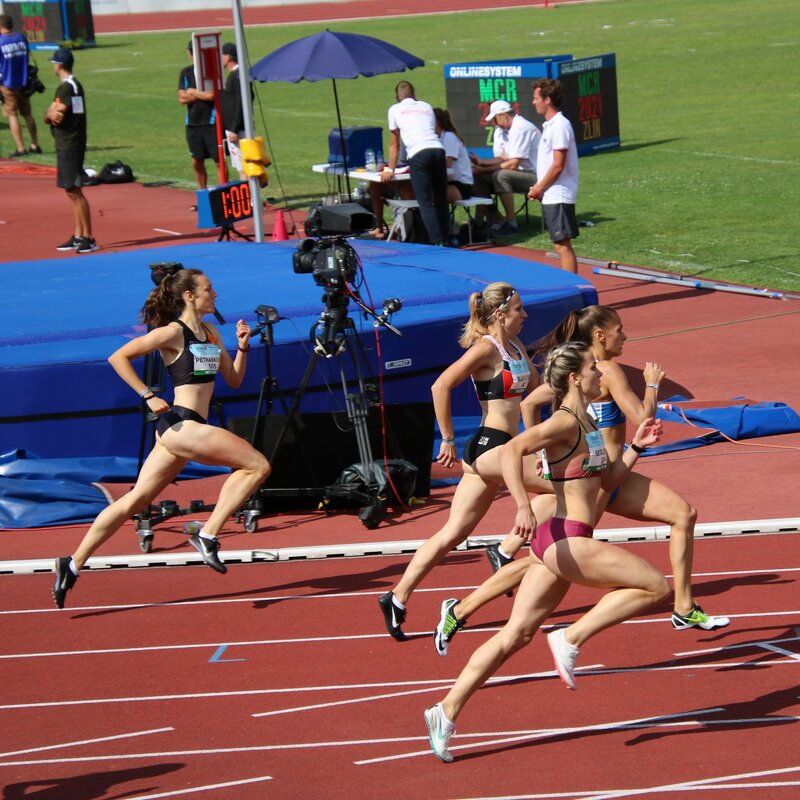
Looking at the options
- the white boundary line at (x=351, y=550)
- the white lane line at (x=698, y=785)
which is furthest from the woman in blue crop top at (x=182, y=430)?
Result: the white lane line at (x=698, y=785)

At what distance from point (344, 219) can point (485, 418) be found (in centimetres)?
290

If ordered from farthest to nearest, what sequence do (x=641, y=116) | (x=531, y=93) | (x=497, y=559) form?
(x=641, y=116), (x=531, y=93), (x=497, y=559)

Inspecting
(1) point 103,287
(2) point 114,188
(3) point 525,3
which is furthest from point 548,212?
(3) point 525,3

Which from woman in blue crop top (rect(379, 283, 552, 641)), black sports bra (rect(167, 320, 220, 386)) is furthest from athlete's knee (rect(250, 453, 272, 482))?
woman in blue crop top (rect(379, 283, 552, 641))

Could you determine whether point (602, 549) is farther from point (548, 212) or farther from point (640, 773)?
point (548, 212)

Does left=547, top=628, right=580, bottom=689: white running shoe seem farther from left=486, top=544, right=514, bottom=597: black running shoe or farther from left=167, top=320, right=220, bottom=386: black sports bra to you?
left=167, top=320, right=220, bottom=386: black sports bra

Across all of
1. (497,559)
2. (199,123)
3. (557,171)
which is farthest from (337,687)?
(199,123)

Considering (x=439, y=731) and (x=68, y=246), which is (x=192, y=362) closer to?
(x=439, y=731)

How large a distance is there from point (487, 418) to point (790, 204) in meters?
12.0

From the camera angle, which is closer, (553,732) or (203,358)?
(553,732)

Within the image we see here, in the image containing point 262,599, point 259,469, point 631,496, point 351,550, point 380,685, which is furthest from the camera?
point 351,550

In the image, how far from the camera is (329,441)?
9344 mm

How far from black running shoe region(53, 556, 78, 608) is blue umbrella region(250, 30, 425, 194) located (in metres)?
9.77

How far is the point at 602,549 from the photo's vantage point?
18.6 ft
